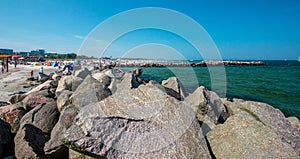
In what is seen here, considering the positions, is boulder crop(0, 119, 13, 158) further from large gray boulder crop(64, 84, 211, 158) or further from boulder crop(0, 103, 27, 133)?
large gray boulder crop(64, 84, 211, 158)

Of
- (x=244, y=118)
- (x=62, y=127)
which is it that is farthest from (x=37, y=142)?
(x=244, y=118)

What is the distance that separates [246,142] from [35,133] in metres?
4.12

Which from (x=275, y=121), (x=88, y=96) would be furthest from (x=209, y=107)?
(x=88, y=96)

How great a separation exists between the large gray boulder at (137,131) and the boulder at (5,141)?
2197 mm

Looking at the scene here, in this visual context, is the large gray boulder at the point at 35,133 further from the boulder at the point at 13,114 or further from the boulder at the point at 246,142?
the boulder at the point at 246,142

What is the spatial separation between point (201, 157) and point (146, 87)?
1671 millimetres

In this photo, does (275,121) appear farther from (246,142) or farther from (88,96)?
(88,96)

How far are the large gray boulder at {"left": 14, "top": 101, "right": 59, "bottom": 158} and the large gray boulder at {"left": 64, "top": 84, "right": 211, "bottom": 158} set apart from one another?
1315 mm

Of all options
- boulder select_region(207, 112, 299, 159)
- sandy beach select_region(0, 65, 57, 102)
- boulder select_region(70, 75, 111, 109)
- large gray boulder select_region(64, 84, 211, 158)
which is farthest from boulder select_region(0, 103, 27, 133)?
sandy beach select_region(0, 65, 57, 102)

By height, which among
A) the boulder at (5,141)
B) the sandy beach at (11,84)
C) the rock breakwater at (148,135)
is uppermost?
the rock breakwater at (148,135)

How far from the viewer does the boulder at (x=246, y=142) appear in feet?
9.20

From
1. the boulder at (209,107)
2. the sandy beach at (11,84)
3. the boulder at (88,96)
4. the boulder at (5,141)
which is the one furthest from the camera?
the sandy beach at (11,84)

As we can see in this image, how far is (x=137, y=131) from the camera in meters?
3.10

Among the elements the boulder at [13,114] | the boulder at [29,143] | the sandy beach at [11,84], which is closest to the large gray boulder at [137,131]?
the boulder at [29,143]
